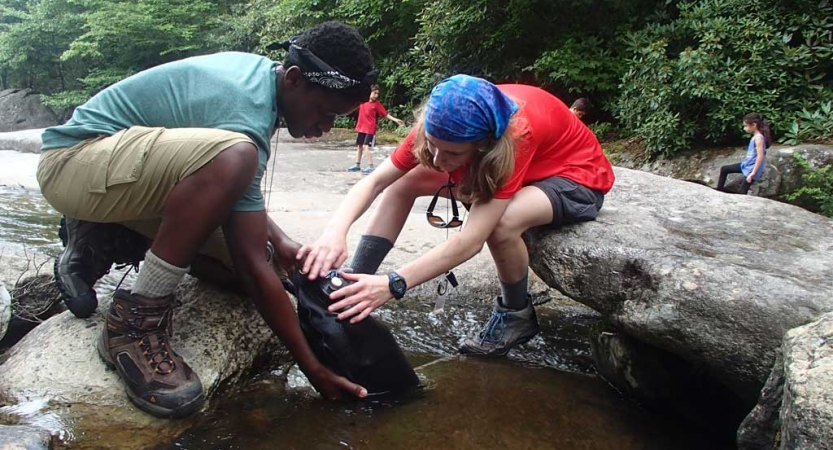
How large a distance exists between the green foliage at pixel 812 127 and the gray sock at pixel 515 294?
233 inches

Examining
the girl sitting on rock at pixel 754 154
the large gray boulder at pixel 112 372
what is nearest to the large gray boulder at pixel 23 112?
the girl sitting on rock at pixel 754 154

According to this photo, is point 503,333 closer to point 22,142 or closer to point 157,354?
point 157,354

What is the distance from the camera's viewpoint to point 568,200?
7.89ft

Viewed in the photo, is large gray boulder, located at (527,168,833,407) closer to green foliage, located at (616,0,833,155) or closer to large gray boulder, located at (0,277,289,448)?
large gray boulder, located at (0,277,289,448)

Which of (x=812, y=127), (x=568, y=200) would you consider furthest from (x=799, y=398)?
(x=812, y=127)

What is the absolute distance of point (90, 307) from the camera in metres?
2.16

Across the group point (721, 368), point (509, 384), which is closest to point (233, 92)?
point (509, 384)

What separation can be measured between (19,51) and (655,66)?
1976cm

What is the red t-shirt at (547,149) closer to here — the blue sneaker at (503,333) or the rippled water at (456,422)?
the blue sneaker at (503,333)

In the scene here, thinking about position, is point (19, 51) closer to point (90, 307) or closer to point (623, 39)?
point (623, 39)

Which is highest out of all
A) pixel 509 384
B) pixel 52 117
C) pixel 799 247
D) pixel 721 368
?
pixel 799 247

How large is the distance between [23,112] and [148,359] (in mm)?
21325

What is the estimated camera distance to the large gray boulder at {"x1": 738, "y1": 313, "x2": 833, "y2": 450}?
120cm

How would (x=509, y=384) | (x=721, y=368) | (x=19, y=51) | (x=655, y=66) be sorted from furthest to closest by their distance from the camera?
1. (x=19, y=51)
2. (x=655, y=66)
3. (x=509, y=384)
4. (x=721, y=368)
